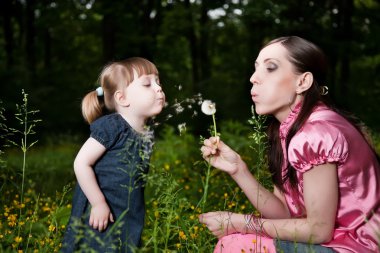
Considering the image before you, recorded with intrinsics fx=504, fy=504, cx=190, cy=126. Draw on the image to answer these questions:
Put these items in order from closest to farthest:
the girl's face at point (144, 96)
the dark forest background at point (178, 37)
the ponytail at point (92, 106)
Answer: the girl's face at point (144, 96), the ponytail at point (92, 106), the dark forest background at point (178, 37)

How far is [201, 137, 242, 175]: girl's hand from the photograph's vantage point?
2.27 metres

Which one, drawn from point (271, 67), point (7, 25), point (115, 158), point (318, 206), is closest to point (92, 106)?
point (115, 158)

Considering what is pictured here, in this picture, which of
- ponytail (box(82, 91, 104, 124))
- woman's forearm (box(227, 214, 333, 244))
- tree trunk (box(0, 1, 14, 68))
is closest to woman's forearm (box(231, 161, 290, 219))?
woman's forearm (box(227, 214, 333, 244))

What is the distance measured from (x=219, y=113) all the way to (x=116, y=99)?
10.2 meters

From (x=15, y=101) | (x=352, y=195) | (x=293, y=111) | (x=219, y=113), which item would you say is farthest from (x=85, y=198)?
(x=219, y=113)

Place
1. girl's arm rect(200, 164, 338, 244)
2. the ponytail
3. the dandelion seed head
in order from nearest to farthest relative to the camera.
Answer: girl's arm rect(200, 164, 338, 244) → the dandelion seed head → the ponytail

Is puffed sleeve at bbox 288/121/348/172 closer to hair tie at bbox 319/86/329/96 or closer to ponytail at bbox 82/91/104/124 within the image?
hair tie at bbox 319/86/329/96

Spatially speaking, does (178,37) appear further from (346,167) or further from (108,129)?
(346,167)

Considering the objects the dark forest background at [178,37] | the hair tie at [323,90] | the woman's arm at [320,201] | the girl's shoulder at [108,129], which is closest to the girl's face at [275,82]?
the hair tie at [323,90]

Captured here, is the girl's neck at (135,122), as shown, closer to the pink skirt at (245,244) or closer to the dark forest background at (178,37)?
the pink skirt at (245,244)

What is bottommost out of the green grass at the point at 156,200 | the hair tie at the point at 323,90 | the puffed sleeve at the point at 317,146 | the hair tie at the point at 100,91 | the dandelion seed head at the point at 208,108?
the green grass at the point at 156,200

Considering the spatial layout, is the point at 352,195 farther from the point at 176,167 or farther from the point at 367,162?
the point at 176,167

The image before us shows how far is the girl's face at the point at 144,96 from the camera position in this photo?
2320 mm

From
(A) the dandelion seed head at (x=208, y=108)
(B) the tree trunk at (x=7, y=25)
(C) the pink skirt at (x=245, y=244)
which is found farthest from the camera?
(B) the tree trunk at (x=7, y=25)
